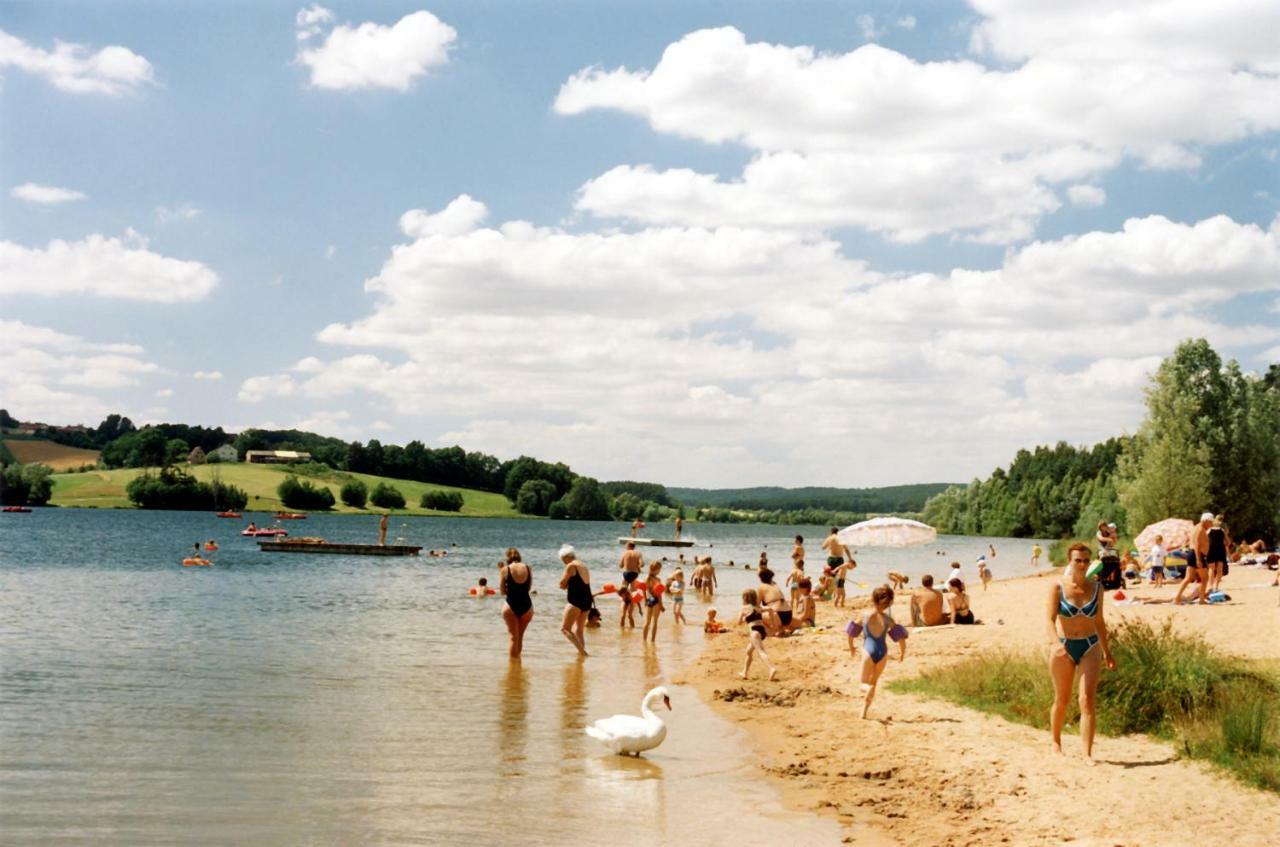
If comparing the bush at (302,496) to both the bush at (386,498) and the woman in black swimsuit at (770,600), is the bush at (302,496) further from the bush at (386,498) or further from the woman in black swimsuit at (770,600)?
the woman in black swimsuit at (770,600)

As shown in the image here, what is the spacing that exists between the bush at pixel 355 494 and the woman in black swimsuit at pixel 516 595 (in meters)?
116

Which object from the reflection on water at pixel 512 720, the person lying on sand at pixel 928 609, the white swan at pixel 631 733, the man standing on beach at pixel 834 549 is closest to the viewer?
the reflection on water at pixel 512 720

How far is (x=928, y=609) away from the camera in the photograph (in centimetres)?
1995

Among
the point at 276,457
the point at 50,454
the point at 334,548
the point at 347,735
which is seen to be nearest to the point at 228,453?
the point at 276,457

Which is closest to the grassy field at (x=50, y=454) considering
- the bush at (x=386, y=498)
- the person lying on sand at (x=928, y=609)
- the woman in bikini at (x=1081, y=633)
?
the bush at (x=386, y=498)

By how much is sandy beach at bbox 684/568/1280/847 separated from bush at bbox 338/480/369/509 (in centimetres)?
11875

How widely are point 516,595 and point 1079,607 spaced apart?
10255mm

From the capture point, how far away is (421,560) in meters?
57.6

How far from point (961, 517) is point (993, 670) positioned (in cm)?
13646

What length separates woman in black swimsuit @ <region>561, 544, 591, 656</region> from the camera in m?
17.4

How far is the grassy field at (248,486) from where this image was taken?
118312 mm

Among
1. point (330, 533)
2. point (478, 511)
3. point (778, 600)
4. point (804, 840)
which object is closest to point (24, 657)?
point (778, 600)

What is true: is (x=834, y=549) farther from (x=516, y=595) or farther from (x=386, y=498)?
(x=386, y=498)

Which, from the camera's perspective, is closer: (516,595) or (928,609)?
(516,595)
